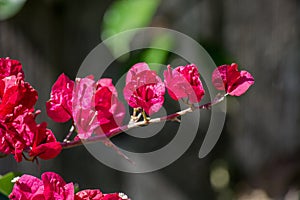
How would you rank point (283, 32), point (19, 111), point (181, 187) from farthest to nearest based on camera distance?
point (181, 187), point (283, 32), point (19, 111)

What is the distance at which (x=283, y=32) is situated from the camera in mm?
1516

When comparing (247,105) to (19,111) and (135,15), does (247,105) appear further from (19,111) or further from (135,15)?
(19,111)

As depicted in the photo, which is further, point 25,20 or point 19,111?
A: point 25,20

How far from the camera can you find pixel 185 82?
45cm

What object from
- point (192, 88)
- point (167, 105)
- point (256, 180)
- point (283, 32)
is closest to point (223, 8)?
point (283, 32)

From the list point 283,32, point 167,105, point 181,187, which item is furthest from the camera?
point 181,187

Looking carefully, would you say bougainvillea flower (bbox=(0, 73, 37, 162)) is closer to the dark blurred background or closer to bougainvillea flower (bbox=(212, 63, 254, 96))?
bougainvillea flower (bbox=(212, 63, 254, 96))

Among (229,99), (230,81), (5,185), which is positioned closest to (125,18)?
(229,99)

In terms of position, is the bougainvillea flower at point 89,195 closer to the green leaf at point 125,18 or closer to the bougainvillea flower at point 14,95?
the bougainvillea flower at point 14,95

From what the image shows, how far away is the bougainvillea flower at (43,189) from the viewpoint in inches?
16.6

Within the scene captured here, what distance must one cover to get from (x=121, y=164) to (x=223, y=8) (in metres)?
0.47

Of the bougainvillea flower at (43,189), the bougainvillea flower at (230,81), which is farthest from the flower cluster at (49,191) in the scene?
the bougainvillea flower at (230,81)

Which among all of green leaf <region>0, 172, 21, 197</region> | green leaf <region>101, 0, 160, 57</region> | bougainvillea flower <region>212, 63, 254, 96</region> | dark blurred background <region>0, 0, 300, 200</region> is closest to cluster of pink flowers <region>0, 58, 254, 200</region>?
bougainvillea flower <region>212, 63, 254, 96</region>

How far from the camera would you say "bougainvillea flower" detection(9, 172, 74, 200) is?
42cm
